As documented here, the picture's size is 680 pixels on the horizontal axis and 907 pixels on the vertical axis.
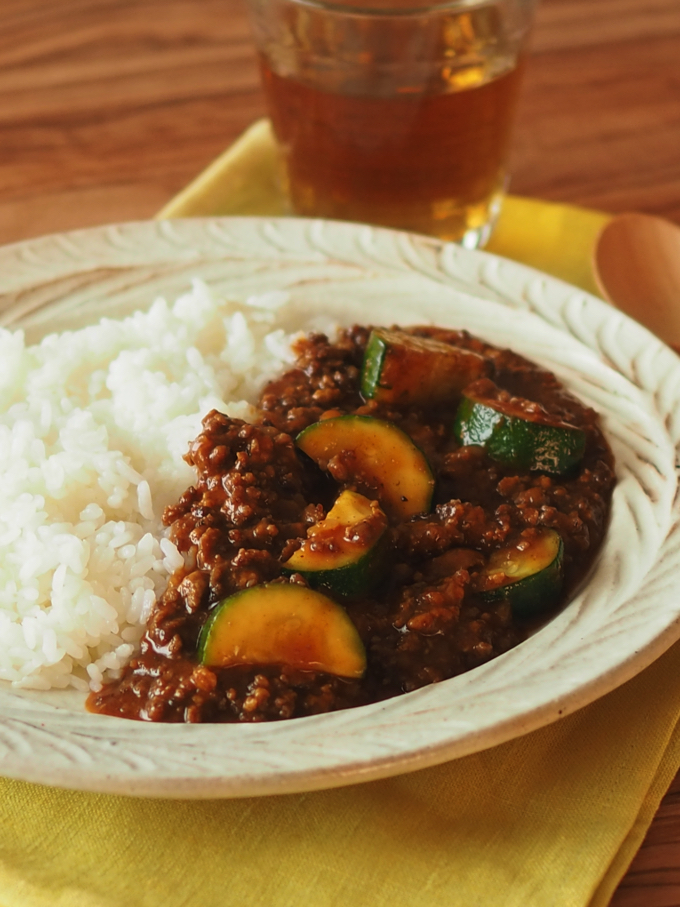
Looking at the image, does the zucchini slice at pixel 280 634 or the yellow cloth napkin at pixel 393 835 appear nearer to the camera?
the yellow cloth napkin at pixel 393 835

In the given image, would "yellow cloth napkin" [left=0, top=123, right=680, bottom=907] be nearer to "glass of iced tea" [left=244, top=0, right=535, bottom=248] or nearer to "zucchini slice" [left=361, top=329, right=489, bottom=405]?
"zucchini slice" [left=361, top=329, right=489, bottom=405]

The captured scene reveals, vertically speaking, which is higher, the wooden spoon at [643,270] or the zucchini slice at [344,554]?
the zucchini slice at [344,554]

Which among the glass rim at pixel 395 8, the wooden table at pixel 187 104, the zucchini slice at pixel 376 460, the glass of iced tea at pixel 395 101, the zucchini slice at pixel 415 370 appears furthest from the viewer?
the wooden table at pixel 187 104

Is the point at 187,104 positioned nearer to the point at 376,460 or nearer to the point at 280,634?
the point at 376,460

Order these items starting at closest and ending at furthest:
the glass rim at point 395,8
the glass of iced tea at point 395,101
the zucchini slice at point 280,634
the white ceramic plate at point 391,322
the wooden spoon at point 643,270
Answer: the white ceramic plate at point 391,322, the zucchini slice at point 280,634, the glass rim at point 395,8, the glass of iced tea at point 395,101, the wooden spoon at point 643,270

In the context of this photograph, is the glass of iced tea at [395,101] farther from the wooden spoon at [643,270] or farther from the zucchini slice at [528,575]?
the zucchini slice at [528,575]

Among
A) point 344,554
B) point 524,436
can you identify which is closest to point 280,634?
point 344,554

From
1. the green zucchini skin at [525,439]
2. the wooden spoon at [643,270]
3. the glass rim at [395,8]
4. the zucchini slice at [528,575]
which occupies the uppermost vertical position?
the glass rim at [395,8]

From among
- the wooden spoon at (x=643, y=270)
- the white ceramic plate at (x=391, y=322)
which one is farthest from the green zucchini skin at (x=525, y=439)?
the wooden spoon at (x=643, y=270)
